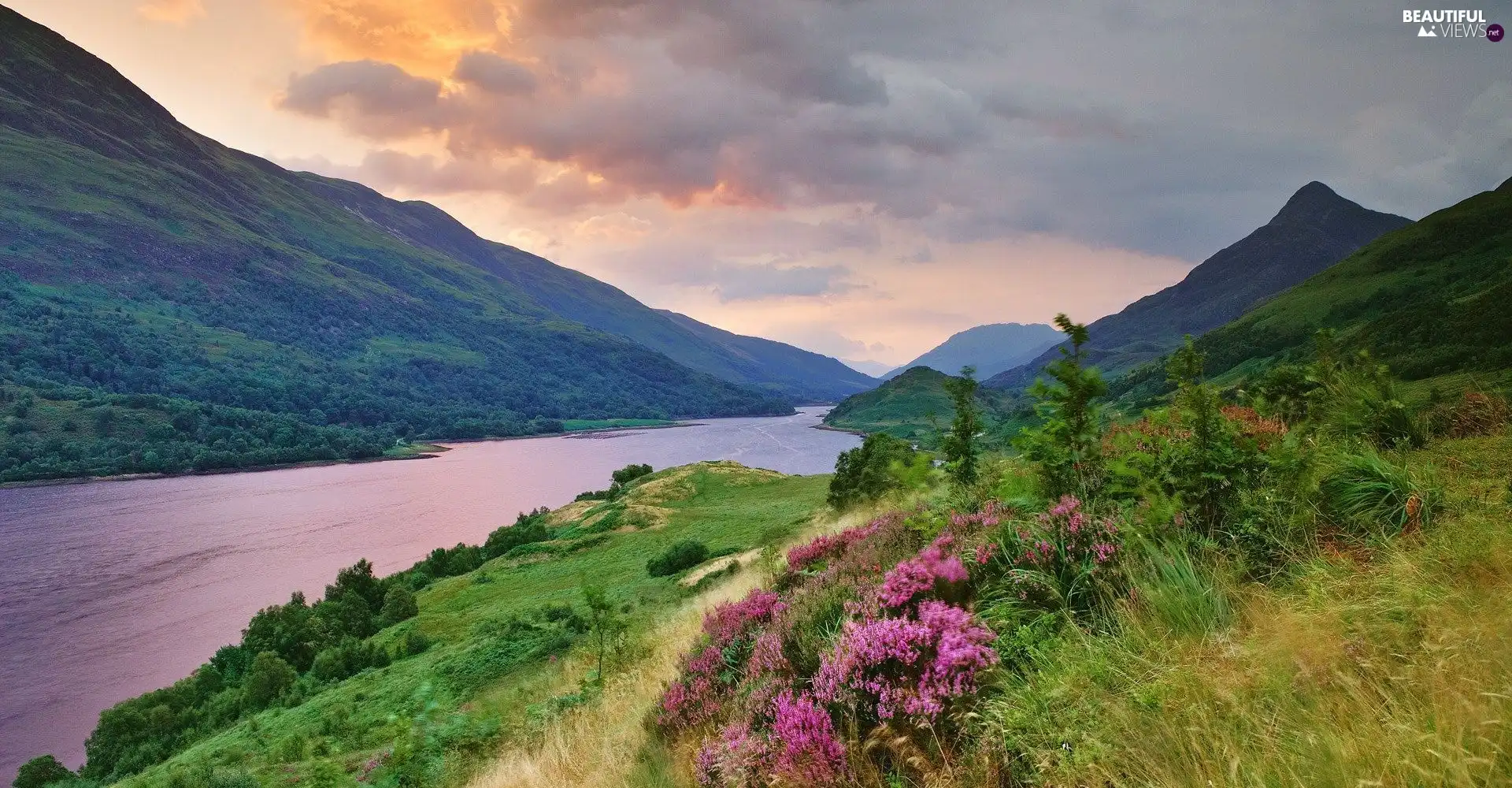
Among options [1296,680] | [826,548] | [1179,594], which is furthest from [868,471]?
[1296,680]

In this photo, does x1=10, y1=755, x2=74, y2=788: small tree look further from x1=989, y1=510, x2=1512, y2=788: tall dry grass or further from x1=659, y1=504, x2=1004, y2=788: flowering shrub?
x1=989, y1=510, x2=1512, y2=788: tall dry grass

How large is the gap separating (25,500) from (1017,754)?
142899mm

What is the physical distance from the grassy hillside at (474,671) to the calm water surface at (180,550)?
13839 mm

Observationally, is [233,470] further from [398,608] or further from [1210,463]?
[1210,463]

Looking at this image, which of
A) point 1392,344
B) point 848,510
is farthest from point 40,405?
point 1392,344

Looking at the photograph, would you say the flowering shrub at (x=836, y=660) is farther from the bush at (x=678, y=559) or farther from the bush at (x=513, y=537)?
the bush at (x=513, y=537)

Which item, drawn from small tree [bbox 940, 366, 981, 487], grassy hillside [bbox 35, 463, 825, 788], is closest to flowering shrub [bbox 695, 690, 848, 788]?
grassy hillside [bbox 35, 463, 825, 788]

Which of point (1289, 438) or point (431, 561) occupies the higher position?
point (1289, 438)

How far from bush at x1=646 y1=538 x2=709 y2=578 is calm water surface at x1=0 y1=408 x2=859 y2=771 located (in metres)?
28.5

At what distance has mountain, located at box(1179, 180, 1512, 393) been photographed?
46906mm

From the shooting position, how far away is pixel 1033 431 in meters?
6.84

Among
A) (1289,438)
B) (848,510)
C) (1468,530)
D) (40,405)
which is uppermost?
(40,405)

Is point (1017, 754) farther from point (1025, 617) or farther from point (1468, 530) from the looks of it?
point (1468, 530)

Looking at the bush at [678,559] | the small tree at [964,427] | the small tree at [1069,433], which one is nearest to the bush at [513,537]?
the bush at [678,559]
